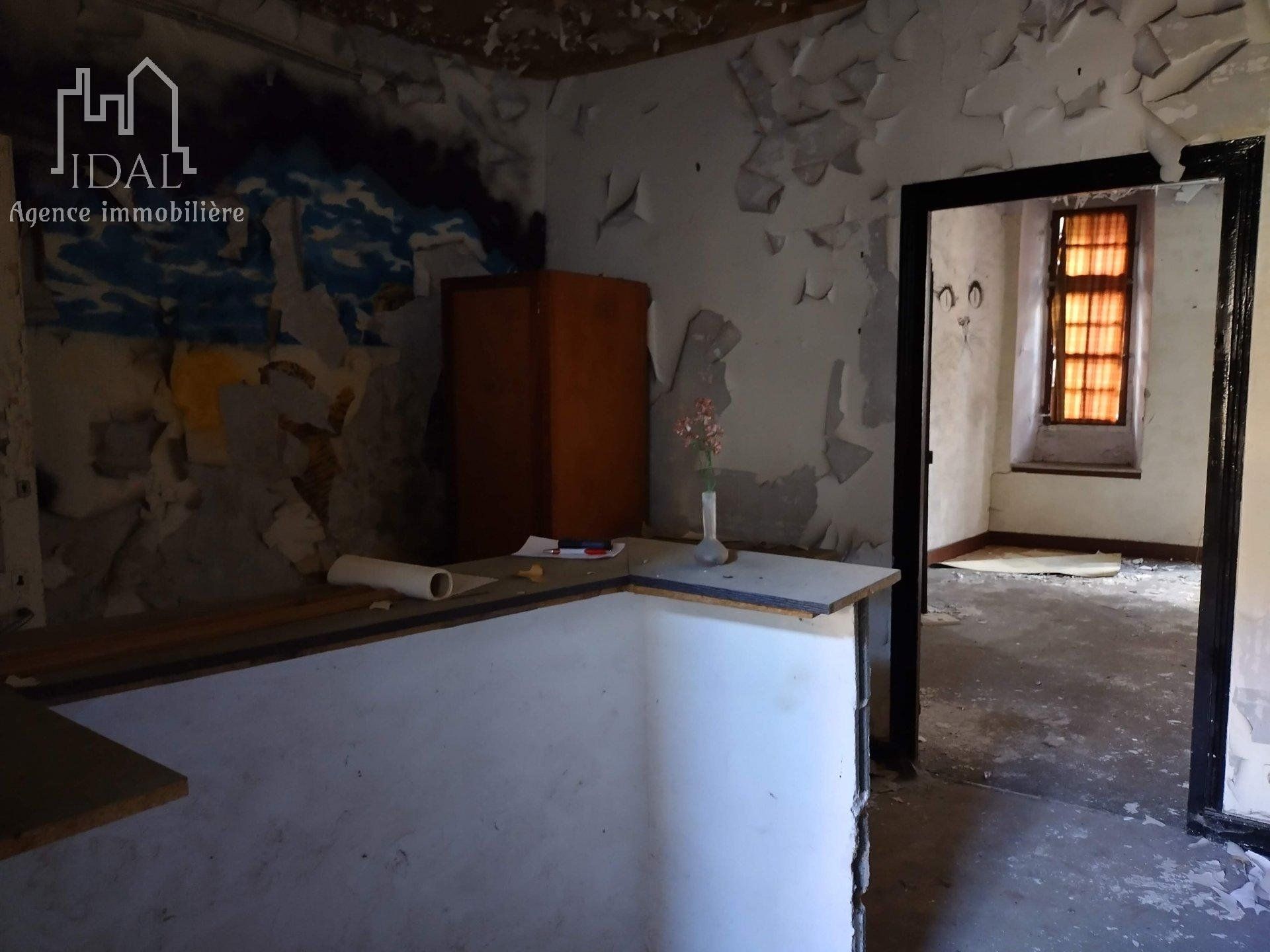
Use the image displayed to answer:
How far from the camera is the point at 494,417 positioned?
10.8 ft

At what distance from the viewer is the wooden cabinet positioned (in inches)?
125

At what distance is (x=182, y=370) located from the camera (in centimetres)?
276

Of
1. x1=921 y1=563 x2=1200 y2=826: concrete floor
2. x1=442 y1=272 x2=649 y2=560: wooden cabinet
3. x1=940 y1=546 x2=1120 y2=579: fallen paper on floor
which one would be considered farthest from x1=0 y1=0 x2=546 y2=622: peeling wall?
x1=940 y1=546 x2=1120 y2=579: fallen paper on floor

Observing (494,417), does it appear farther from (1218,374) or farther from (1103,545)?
(1103,545)

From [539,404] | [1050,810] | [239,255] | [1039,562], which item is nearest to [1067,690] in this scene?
[1050,810]

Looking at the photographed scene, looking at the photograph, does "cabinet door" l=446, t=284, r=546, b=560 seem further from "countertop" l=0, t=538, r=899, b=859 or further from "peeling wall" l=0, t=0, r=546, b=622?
"countertop" l=0, t=538, r=899, b=859

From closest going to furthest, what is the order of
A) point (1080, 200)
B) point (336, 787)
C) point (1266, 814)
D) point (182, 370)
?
point (336, 787) → point (1266, 814) → point (182, 370) → point (1080, 200)

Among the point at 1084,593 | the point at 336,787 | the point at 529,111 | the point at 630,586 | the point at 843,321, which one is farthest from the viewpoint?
the point at 1084,593

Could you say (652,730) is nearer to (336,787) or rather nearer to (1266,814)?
(336,787)

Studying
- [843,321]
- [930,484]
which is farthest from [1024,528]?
[843,321]

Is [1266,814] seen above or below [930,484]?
below

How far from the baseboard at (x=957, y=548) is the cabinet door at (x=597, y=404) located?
329 centimetres

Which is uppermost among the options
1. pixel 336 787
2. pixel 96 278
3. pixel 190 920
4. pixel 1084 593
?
pixel 96 278

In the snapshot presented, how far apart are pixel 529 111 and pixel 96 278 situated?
6.19 feet
